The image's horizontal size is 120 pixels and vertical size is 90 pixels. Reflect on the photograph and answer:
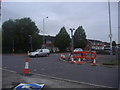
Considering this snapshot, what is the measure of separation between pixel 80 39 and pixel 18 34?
35389 mm

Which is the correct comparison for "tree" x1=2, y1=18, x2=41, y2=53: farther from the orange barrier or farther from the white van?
the orange barrier

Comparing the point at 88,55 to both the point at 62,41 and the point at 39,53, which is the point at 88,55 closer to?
the point at 39,53

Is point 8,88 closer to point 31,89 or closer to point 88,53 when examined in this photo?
point 31,89

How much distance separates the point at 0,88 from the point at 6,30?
41.2 meters

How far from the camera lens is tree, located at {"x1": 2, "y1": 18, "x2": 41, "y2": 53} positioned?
142ft

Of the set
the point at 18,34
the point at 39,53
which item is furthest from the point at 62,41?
the point at 39,53

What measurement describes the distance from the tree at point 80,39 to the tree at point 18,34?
2722 centimetres

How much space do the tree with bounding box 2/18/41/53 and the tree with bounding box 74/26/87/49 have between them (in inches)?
1072

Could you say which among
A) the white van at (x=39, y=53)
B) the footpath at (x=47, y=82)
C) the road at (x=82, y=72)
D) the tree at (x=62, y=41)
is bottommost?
the road at (x=82, y=72)

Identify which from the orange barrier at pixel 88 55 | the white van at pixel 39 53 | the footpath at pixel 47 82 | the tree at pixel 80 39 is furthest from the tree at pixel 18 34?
the footpath at pixel 47 82

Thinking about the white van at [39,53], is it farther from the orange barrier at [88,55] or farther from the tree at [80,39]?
the tree at [80,39]

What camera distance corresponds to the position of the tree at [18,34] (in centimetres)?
4331

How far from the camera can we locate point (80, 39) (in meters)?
70.8

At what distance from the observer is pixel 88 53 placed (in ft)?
59.0
